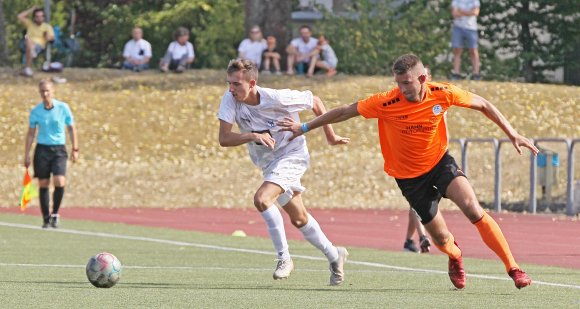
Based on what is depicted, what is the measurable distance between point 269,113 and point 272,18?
2505cm

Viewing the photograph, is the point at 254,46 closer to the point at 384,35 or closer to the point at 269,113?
the point at 384,35

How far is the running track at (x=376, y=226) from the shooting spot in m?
18.2

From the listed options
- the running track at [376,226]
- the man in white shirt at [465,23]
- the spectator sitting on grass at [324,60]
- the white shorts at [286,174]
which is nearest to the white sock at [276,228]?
the white shorts at [286,174]

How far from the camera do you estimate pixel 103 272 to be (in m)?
12.3

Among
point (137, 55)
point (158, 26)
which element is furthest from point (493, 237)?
point (158, 26)

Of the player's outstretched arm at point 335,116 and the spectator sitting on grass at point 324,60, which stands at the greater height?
the player's outstretched arm at point 335,116

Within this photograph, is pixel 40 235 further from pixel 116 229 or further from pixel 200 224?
pixel 200 224

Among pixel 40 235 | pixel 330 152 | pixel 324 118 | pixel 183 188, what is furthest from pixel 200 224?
pixel 324 118

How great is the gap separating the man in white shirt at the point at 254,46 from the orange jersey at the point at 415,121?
2348 cm

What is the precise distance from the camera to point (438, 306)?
10.8m

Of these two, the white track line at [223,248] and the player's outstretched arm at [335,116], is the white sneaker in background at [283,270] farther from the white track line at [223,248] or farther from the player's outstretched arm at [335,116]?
the white track line at [223,248]

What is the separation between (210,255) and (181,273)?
2.75 m

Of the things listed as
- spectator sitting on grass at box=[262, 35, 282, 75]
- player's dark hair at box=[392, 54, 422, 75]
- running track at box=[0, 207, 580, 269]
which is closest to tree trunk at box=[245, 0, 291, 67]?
spectator sitting on grass at box=[262, 35, 282, 75]

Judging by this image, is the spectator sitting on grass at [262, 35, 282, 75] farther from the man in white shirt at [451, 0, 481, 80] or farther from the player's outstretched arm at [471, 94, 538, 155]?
the player's outstretched arm at [471, 94, 538, 155]
